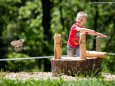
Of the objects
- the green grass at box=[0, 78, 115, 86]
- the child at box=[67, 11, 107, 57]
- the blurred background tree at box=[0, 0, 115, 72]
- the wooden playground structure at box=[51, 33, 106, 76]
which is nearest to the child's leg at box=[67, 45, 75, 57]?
the child at box=[67, 11, 107, 57]

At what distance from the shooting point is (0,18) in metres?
20.9

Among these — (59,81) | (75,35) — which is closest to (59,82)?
(59,81)

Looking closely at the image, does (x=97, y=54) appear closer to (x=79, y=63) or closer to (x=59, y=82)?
(x=79, y=63)

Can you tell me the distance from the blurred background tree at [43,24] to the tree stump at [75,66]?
8.13 meters

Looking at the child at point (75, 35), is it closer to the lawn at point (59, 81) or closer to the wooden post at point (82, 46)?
the wooden post at point (82, 46)

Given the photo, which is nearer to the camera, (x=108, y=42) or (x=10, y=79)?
(x=10, y=79)

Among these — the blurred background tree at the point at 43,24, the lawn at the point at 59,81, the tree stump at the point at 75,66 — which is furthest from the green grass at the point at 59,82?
the blurred background tree at the point at 43,24

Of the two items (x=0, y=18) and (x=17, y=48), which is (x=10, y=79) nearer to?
(x=17, y=48)

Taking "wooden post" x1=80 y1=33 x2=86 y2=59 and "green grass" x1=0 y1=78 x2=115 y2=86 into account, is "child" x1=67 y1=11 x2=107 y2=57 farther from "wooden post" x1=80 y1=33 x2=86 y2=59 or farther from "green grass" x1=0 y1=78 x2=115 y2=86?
"green grass" x1=0 y1=78 x2=115 y2=86

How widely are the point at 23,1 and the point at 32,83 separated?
45.9 ft

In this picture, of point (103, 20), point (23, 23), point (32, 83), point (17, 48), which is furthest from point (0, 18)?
point (32, 83)

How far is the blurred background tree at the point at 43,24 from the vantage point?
19531 mm

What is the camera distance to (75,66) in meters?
10.0

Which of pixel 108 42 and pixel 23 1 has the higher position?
pixel 23 1
